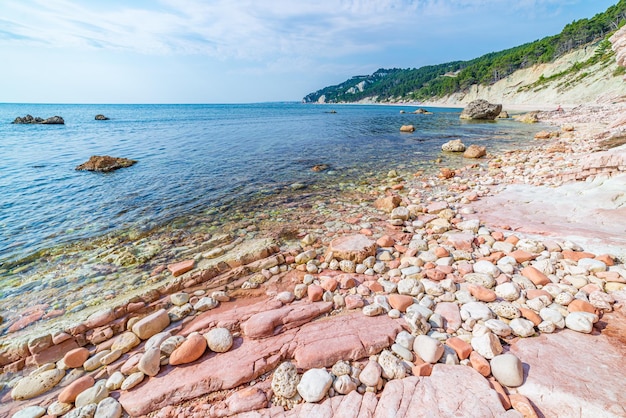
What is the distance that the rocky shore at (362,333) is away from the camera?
2.55 m

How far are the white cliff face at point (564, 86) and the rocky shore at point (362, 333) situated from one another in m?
20.8

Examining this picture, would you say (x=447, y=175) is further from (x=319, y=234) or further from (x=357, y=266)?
(x=357, y=266)

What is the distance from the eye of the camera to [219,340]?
130 inches

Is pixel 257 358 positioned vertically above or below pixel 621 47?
below

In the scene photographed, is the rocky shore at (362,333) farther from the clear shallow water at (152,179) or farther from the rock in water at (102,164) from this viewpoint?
the rock in water at (102,164)

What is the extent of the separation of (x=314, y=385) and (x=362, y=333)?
0.96 m

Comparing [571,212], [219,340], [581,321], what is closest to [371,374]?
[219,340]

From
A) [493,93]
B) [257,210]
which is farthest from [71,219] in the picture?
[493,93]

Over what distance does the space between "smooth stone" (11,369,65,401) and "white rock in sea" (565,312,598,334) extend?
658cm

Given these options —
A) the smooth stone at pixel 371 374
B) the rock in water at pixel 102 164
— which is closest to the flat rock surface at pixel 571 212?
the smooth stone at pixel 371 374

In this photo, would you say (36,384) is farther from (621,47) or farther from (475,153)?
(621,47)

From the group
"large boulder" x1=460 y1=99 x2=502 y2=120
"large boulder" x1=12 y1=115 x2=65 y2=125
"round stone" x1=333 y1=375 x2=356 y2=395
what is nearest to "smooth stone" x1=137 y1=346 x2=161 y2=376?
"round stone" x1=333 y1=375 x2=356 y2=395

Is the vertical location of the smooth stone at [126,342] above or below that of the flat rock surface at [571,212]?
below

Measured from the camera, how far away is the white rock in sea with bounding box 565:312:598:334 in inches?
120
